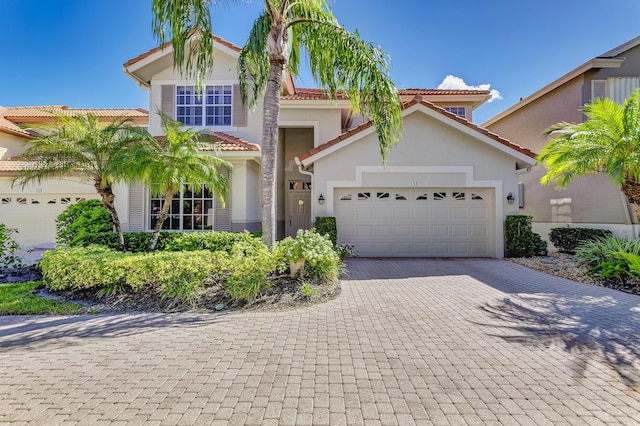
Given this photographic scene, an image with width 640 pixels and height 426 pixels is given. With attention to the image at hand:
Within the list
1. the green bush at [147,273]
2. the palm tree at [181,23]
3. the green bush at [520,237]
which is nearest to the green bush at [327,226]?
the green bush at [147,273]

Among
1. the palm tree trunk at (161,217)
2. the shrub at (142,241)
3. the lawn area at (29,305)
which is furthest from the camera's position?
the shrub at (142,241)

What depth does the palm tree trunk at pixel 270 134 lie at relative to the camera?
7.33 meters

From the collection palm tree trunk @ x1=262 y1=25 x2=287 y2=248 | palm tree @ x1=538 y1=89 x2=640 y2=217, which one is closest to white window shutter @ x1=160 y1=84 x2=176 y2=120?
palm tree trunk @ x1=262 y1=25 x2=287 y2=248

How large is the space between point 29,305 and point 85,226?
4060 millimetres

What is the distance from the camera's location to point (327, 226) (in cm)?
1095

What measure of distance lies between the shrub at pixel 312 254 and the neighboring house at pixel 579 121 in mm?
12130

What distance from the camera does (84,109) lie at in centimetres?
1967

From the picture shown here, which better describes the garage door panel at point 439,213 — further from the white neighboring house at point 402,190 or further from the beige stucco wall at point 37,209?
the beige stucco wall at point 37,209

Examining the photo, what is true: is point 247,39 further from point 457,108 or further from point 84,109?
point 84,109

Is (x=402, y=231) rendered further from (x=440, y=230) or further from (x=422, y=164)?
(x=422, y=164)

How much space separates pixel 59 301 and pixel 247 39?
7259 mm

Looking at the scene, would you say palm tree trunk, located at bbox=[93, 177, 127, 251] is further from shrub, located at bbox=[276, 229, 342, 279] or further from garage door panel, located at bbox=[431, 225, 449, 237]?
garage door panel, located at bbox=[431, 225, 449, 237]

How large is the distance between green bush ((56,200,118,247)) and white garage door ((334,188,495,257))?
7547 mm

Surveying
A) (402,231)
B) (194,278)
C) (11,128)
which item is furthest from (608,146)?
(11,128)
